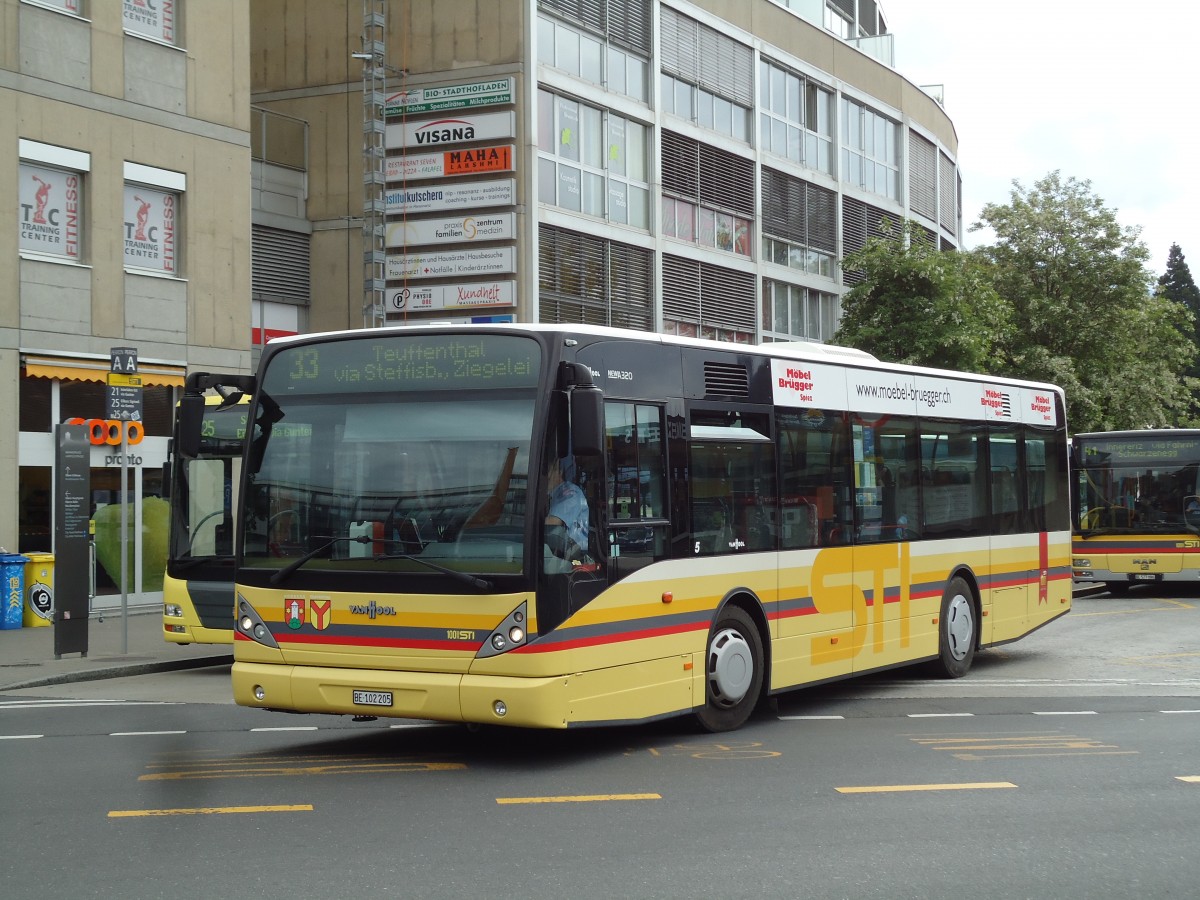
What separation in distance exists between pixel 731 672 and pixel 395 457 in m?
2.98

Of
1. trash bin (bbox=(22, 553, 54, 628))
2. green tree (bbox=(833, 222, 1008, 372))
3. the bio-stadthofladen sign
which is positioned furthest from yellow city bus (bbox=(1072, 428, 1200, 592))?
trash bin (bbox=(22, 553, 54, 628))

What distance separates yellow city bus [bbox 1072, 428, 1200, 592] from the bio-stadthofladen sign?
1240cm

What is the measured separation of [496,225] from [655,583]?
20.8 metres

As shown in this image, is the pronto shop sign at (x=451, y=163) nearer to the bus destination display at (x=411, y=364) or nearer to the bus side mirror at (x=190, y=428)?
the bus side mirror at (x=190, y=428)

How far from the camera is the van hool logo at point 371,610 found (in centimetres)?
970

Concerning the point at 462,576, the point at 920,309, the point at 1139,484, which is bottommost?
the point at 462,576

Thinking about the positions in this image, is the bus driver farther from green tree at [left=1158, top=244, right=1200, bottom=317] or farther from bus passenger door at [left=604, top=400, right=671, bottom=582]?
green tree at [left=1158, top=244, right=1200, bottom=317]

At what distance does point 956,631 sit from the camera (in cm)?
1486

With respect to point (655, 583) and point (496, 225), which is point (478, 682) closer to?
point (655, 583)

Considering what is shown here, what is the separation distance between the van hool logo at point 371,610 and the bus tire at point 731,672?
2355mm

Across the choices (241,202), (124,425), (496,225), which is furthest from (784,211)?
(124,425)

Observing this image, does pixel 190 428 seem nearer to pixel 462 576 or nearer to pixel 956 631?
pixel 462 576

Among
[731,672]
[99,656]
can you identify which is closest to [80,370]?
[99,656]

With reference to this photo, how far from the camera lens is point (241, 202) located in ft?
85.1
